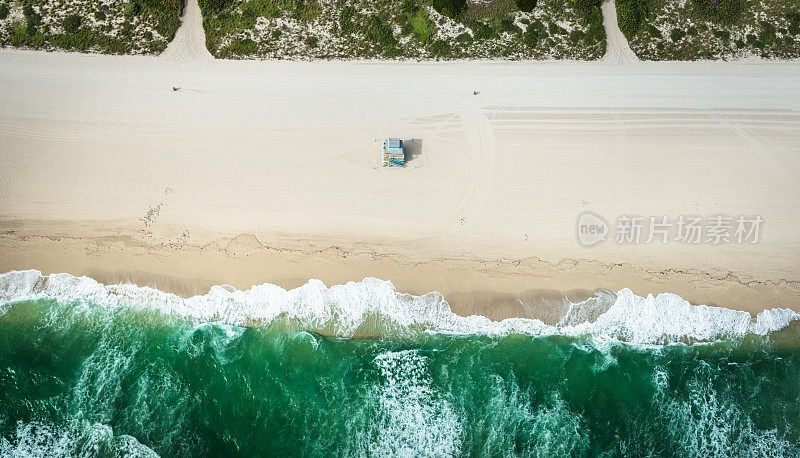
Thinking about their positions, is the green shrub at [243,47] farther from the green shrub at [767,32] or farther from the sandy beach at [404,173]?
the green shrub at [767,32]

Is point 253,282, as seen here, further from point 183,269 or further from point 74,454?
point 74,454

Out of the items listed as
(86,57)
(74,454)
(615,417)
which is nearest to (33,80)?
(86,57)

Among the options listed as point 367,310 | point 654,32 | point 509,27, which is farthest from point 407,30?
point 367,310

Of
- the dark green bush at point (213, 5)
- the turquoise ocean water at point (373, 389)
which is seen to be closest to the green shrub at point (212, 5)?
the dark green bush at point (213, 5)

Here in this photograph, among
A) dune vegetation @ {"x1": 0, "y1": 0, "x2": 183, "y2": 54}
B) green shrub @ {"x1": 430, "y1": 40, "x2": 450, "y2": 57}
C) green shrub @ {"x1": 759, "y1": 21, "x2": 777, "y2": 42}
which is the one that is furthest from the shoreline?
green shrub @ {"x1": 759, "y1": 21, "x2": 777, "y2": 42}

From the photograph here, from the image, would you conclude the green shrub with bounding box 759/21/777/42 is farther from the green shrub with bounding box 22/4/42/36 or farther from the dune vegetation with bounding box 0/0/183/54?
the green shrub with bounding box 22/4/42/36

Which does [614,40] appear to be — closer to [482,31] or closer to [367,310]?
[482,31]
